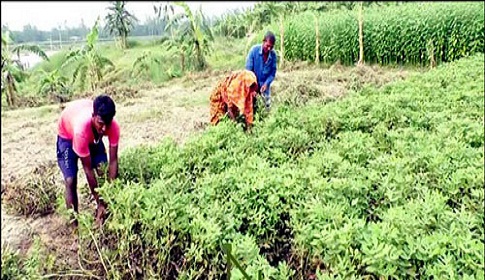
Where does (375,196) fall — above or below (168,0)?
below

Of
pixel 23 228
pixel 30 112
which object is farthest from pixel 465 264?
pixel 30 112

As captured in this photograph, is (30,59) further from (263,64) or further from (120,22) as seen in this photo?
(263,64)

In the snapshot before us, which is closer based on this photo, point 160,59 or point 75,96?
point 75,96

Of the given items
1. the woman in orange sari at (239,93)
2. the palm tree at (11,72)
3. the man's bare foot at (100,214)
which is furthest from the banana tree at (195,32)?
the man's bare foot at (100,214)

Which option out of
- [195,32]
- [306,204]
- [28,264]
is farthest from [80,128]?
[195,32]

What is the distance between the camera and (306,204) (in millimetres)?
2895

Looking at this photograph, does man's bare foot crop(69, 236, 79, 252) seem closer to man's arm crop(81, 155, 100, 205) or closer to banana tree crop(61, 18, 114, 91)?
man's arm crop(81, 155, 100, 205)

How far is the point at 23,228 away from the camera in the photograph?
4.33 meters

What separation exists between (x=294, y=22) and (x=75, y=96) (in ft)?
20.5

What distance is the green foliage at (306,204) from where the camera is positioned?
2412 mm

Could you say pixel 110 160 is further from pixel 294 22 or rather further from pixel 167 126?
pixel 294 22

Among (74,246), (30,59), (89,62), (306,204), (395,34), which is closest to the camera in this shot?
(306,204)

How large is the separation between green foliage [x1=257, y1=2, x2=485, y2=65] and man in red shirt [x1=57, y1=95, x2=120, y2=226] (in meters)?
9.36

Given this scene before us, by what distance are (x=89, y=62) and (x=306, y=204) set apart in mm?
8245
